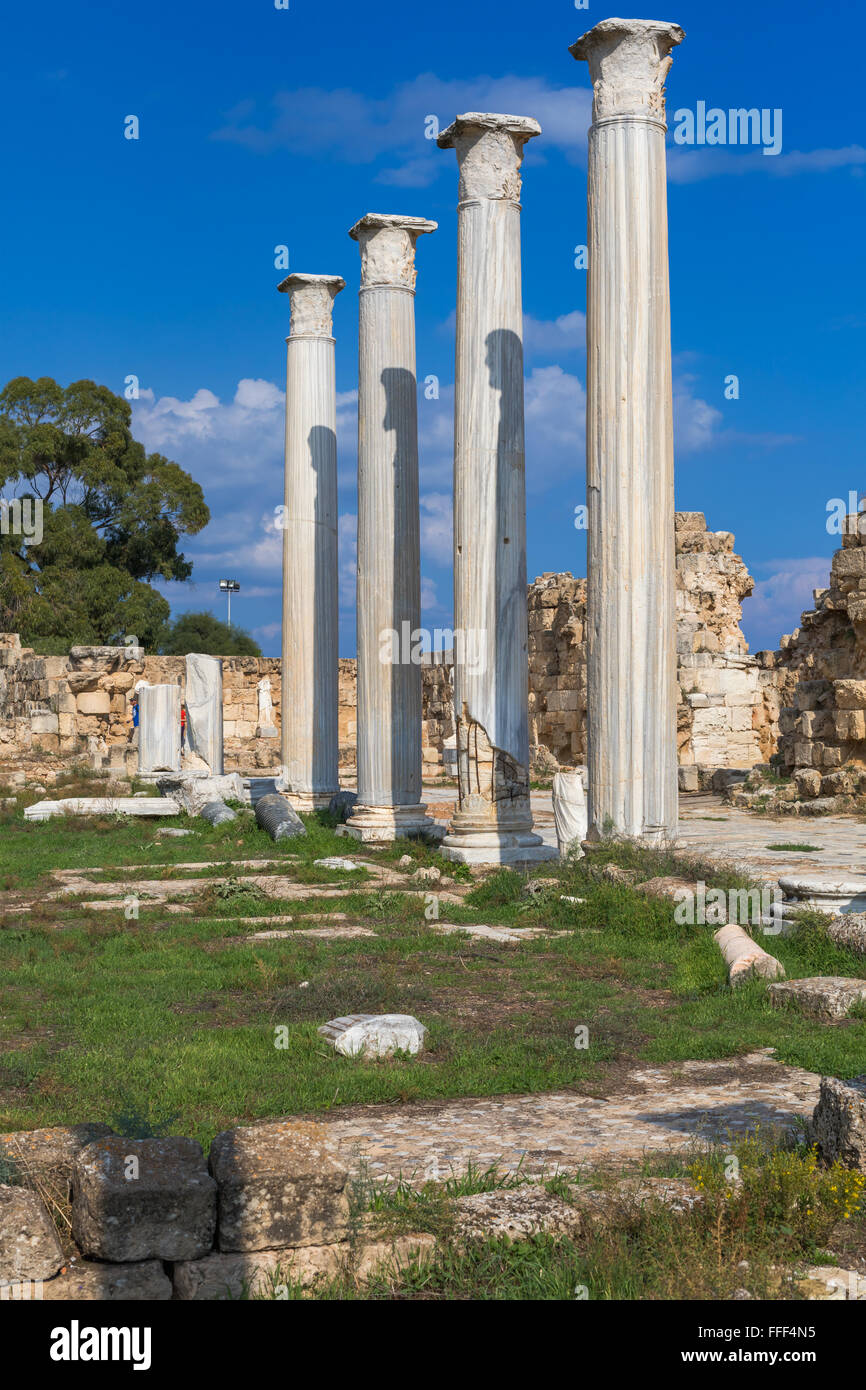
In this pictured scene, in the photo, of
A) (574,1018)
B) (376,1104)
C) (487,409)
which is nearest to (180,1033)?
(376,1104)

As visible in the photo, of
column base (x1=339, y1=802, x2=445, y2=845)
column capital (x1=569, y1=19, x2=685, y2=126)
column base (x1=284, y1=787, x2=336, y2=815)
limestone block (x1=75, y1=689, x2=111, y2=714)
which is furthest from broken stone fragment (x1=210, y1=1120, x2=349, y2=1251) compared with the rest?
limestone block (x1=75, y1=689, x2=111, y2=714)

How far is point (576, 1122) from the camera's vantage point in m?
5.30

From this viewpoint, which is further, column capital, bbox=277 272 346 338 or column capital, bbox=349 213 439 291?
column capital, bbox=277 272 346 338

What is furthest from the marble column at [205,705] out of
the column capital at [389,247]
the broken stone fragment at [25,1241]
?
the broken stone fragment at [25,1241]

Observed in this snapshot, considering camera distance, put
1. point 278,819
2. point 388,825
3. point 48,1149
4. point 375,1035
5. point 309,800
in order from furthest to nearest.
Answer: point 309,800 → point 278,819 → point 388,825 → point 375,1035 → point 48,1149

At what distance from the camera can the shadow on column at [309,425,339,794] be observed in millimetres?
18297

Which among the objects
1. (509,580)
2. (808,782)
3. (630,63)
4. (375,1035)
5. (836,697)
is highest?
(630,63)

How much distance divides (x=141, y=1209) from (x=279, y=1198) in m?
0.39

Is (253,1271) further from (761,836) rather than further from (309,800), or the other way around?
(309,800)

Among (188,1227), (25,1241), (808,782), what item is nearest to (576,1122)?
(188,1227)

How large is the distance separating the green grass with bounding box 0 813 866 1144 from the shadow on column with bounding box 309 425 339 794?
6.75 m

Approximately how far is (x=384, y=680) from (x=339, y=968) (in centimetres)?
739

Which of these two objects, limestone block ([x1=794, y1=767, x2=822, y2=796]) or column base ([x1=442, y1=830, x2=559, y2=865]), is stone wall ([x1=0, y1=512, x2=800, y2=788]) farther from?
column base ([x1=442, y1=830, x2=559, y2=865])
